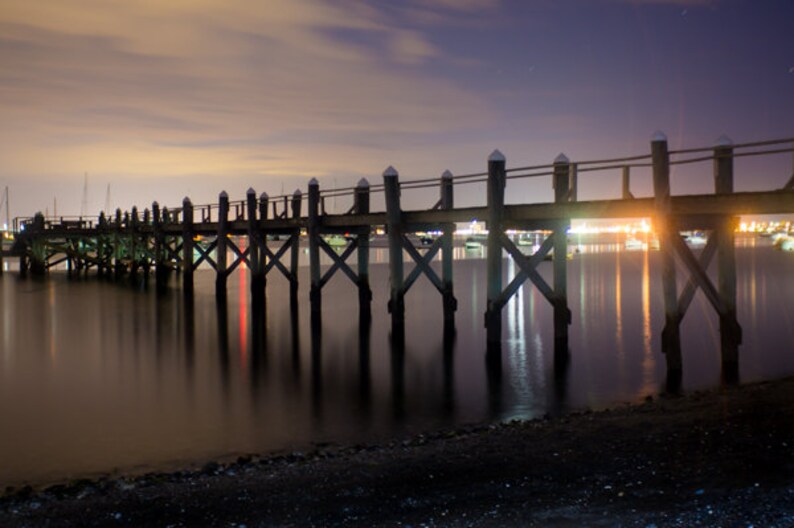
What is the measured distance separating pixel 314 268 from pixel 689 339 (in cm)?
1266

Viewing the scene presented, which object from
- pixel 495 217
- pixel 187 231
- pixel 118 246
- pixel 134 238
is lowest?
pixel 495 217

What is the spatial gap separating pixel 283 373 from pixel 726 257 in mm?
10279

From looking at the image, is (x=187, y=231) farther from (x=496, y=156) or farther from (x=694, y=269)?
(x=694, y=269)

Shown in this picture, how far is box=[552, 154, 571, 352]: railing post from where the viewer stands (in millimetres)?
17547

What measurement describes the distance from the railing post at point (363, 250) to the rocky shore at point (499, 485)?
51.1 feet

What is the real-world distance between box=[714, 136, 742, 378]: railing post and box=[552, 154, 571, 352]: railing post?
360 centimetres

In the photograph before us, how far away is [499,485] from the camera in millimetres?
7949

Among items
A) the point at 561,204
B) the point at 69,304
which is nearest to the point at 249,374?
the point at 561,204

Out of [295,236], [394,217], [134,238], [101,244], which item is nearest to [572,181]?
[394,217]

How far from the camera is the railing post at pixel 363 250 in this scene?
25594mm

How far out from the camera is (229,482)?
348 inches

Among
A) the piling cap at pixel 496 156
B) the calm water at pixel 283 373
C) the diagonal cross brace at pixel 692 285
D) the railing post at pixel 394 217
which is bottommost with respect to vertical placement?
the calm water at pixel 283 373

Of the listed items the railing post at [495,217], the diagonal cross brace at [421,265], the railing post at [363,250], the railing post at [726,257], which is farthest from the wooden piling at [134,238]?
the railing post at [726,257]

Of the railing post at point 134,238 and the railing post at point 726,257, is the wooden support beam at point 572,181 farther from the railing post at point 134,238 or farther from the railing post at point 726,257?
the railing post at point 134,238
